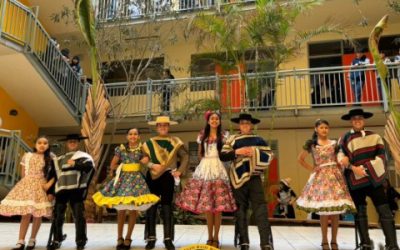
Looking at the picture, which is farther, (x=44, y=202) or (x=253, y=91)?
(x=253, y=91)

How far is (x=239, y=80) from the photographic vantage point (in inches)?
421

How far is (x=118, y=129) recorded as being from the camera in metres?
13.7

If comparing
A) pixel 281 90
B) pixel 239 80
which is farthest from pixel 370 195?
pixel 281 90

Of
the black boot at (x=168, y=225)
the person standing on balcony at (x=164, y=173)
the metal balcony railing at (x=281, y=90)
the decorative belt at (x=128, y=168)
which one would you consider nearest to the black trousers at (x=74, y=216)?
the decorative belt at (x=128, y=168)

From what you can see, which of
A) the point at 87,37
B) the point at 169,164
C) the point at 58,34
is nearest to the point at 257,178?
the point at 169,164

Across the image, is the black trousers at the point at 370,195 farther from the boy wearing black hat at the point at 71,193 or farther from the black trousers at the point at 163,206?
the boy wearing black hat at the point at 71,193

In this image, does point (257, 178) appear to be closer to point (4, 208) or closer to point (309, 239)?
point (309, 239)

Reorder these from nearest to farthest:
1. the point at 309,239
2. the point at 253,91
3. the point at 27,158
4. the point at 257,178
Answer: the point at 257,178 → the point at 27,158 → the point at 309,239 → the point at 253,91

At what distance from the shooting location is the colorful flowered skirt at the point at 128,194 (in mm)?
4863

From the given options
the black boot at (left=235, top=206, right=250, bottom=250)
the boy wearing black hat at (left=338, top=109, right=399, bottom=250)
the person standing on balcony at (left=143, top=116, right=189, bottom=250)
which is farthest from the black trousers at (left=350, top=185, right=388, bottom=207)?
the person standing on balcony at (left=143, top=116, right=189, bottom=250)

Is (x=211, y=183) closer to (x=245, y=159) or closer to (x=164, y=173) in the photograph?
(x=245, y=159)

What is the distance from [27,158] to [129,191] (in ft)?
5.36

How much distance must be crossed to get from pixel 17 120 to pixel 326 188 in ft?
36.4

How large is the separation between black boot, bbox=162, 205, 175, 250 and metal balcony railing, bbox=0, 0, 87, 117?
22.9 feet
